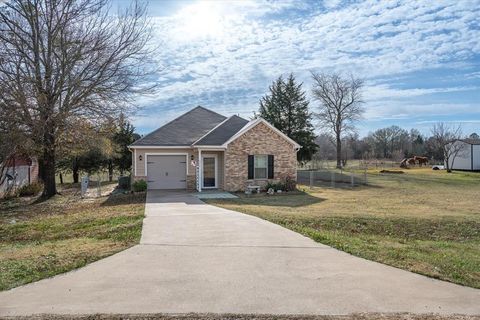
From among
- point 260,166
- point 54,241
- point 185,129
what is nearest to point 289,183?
point 260,166

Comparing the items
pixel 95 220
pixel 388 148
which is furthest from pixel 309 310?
pixel 388 148

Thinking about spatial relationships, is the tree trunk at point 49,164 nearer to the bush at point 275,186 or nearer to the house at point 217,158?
the house at point 217,158

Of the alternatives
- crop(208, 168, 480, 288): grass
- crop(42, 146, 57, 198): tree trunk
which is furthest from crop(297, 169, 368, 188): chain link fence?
crop(42, 146, 57, 198): tree trunk

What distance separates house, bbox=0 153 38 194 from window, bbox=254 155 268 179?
1212cm

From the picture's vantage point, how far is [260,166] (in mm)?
23531

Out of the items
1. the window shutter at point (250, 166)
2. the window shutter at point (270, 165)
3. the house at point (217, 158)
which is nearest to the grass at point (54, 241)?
the house at point (217, 158)

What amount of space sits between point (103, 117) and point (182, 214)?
33.0ft

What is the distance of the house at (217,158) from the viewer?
22.8 metres

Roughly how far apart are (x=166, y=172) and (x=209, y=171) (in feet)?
7.84

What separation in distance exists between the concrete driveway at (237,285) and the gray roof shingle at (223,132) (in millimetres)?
14820

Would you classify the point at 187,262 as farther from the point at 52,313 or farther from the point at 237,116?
the point at 237,116

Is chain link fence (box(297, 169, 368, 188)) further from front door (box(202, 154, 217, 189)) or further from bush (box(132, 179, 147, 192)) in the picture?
bush (box(132, 179, 147, 192))

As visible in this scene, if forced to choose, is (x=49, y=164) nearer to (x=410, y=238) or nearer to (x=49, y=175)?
(x=49, y=175)

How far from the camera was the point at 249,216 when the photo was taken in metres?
12.1
